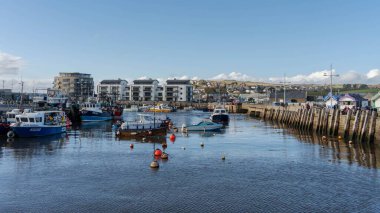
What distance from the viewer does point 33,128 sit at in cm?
6394

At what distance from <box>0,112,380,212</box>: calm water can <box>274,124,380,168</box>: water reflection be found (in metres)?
0.10

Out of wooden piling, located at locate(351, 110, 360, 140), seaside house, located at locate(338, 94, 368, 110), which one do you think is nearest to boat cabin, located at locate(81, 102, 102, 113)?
seaside house, located at locate(338, 94, 368, 110)

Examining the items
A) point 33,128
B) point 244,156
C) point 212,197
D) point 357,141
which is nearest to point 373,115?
point 357,141

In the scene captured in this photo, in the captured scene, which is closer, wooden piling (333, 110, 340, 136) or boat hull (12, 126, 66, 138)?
wooden piling (333, 110, 340, 136)

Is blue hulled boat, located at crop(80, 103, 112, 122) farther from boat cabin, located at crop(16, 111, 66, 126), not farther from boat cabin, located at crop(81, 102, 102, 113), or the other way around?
boat cabin, located at crop(16, 111, 66, 126)

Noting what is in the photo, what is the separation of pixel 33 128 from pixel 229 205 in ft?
153

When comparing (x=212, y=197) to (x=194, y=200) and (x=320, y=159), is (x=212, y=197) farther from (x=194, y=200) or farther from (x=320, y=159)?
(x=320, y=159)

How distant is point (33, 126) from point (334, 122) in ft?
153

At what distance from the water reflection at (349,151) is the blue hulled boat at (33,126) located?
4044cm

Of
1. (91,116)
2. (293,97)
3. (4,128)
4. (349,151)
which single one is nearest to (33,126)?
(4,128)

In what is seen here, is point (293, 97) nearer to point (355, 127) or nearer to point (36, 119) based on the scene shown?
point (355, 127)

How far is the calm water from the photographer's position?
26016mm

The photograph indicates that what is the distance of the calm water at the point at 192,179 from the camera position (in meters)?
26.0

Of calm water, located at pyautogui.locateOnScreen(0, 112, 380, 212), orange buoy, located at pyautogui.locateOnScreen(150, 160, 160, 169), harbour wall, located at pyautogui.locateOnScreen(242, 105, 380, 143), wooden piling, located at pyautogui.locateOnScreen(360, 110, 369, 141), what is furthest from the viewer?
harbour wall, located at pyautogui.locateOnScreen(242, 105, 380, 143)
